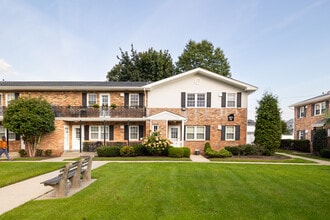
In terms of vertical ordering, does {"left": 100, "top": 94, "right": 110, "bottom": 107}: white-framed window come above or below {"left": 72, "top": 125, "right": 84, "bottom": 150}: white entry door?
above

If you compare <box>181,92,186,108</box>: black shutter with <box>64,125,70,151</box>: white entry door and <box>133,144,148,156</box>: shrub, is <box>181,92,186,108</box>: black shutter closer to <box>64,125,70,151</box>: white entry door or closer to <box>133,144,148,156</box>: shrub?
<box>133,144,148,156</box>: shrub

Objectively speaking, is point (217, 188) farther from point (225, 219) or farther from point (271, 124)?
point (271, 124)

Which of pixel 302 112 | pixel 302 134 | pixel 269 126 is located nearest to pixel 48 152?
pixel 269 126

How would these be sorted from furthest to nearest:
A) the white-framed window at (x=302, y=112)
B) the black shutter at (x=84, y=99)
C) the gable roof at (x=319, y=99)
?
the white-framed window at (x=302, y=112)
the gable roof at (x=319, y=99)
the black shutter at (x=84, y=99)

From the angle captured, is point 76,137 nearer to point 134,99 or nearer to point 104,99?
point 104,99

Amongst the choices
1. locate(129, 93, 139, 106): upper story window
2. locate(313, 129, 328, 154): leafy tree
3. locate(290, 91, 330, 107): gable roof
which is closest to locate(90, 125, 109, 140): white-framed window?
locate(129, 93, 139, 106): upper story window

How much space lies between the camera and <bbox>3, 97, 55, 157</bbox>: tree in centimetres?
1576

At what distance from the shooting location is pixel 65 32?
17.7 m

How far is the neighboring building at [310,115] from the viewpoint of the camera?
2108cm

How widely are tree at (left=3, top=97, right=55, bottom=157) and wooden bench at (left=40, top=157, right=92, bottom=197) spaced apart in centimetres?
1066

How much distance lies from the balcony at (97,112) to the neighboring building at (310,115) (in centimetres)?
1741

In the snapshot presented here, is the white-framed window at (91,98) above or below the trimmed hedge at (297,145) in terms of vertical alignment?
above

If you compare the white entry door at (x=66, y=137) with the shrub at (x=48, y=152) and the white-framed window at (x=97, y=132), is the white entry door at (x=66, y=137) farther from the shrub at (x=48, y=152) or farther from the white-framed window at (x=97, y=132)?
the white-framed window at (x=97, y=132)

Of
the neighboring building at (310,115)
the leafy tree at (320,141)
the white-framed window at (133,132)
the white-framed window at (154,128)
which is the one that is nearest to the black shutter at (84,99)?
the white-framed window at (133,132)
